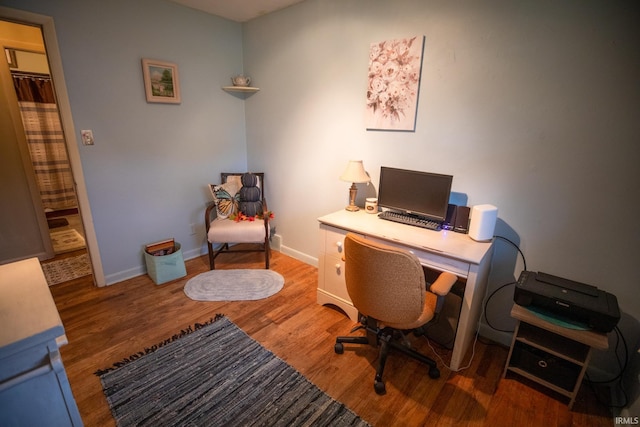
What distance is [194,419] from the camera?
1.50 meters

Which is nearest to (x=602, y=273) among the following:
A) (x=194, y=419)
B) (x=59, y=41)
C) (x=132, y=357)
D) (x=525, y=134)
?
(x=525, y=134)

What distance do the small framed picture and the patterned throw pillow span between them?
2.97ft

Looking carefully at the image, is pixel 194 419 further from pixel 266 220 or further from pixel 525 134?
pixel 525 134

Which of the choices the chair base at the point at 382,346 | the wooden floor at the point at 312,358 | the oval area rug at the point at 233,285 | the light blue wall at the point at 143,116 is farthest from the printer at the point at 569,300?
the light blue wall at the point at 143,116

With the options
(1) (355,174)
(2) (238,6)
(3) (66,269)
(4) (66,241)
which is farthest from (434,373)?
(4) (66,241)

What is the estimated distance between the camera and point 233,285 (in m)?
2.69

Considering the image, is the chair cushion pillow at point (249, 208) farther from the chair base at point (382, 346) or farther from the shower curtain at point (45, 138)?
the shower curtain at point (45, 138)

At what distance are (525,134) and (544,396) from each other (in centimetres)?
150

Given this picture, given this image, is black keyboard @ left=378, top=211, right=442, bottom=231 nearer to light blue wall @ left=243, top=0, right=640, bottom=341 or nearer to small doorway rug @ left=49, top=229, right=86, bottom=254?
light blue wall @ left=243, top=0, right=640, bottom=341

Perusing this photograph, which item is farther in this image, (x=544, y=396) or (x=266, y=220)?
(x=266, y=220)

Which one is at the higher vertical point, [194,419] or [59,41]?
[59,41]

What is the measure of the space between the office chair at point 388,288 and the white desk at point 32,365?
119 centimetres

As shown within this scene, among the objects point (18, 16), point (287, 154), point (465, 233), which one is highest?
point (18, 16)

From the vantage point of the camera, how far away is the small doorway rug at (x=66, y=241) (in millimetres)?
3424
